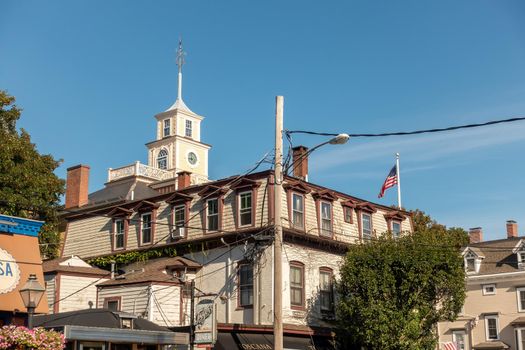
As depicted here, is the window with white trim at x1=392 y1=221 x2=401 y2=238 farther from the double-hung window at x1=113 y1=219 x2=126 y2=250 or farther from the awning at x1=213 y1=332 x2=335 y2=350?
the double-hung window at x1=113 y1=219 x2=126 y2=250

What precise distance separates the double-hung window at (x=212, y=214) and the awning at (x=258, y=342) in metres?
6.28

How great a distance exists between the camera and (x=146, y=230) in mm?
41125

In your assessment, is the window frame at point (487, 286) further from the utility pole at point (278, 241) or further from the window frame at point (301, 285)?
the utility pole at point (278, 241)

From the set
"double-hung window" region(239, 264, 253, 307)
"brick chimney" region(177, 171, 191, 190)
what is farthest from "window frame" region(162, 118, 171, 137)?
"double-hung window" region(239, 264, 253, 307)

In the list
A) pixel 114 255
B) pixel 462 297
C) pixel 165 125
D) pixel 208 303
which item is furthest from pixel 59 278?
pixel 165 125

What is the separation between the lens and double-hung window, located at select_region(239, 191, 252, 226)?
121 ft

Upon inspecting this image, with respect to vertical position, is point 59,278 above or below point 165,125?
below

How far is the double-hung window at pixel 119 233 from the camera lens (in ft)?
138

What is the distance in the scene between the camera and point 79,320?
2719 cm

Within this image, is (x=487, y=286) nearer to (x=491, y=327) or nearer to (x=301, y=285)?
(x=491, y=327)

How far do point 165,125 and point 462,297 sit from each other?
56504 millimetres

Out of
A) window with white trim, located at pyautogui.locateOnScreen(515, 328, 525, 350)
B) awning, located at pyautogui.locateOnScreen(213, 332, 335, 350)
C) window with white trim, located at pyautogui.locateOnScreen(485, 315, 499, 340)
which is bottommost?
awning, located at pyautogui.locateOnScreen(213, 332, 335, 350)

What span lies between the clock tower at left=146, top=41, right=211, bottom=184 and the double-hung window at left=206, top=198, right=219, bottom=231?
4524 centimetres

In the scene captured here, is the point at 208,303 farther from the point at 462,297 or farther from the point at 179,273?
the point at 462,297
